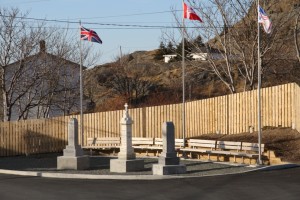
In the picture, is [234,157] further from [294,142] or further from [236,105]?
[236,105]

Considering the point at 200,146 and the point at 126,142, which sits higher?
the point at 126,142

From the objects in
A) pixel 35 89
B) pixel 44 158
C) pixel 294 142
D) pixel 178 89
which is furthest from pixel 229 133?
pixel 178 89

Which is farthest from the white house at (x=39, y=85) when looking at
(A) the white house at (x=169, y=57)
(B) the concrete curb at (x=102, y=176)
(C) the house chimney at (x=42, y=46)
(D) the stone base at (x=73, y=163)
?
(A) the white house at (x=169, y=57)

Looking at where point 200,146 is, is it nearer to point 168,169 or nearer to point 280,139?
point 280,139

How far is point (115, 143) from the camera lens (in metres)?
28.2

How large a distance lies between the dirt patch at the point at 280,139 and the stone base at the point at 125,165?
16.9 ft

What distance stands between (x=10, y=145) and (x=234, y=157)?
11.4 metres

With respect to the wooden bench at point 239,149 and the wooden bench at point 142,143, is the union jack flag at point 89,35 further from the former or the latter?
the wooden bench at point 239,149

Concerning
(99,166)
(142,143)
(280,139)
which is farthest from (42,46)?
(280,139)

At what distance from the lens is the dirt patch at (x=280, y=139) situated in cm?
2137

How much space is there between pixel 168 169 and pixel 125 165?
1.87 meters

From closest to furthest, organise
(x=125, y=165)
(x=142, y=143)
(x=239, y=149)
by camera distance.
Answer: (x=125, y=165), (x=239, y=149), (x=142, y=143)

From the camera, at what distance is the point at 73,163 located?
2106cm

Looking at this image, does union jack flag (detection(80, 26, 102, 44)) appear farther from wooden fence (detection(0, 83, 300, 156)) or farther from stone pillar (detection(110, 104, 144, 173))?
stone pillar (detection(110, 104, 144, 173))
